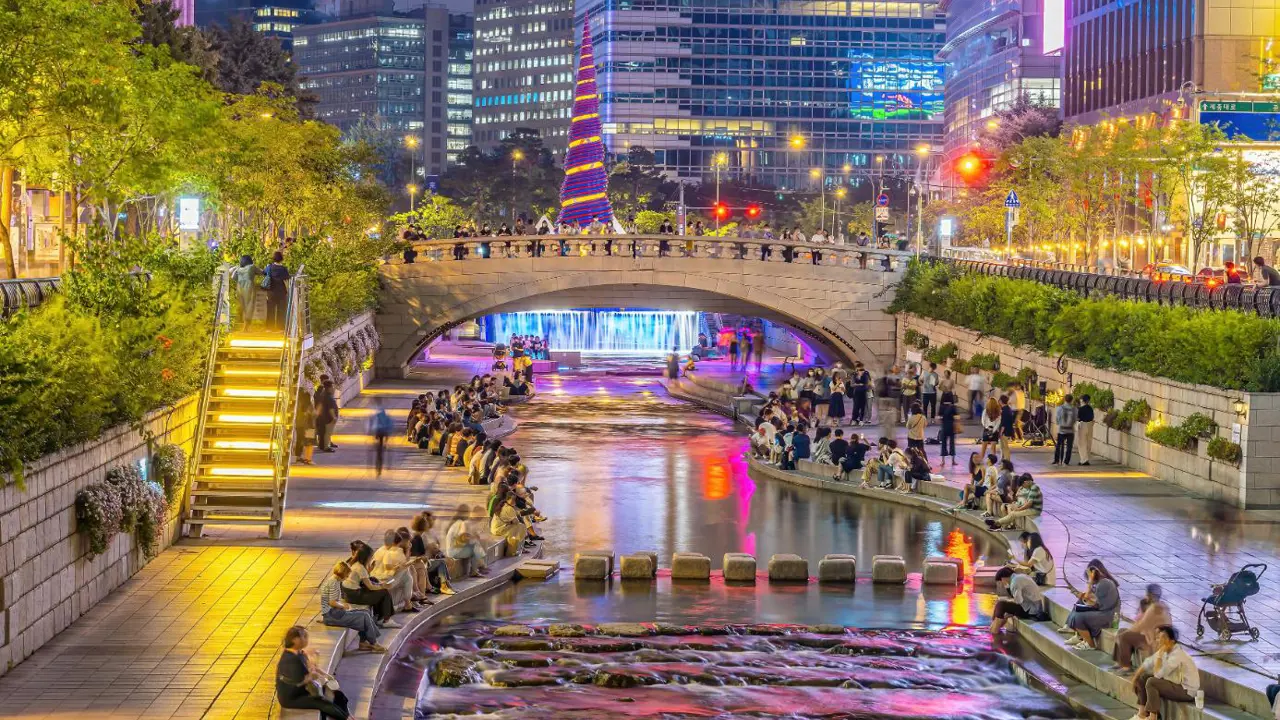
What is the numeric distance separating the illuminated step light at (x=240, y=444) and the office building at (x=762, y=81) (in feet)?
473

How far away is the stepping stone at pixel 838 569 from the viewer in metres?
26.1

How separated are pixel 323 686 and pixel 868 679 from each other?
23.7ft

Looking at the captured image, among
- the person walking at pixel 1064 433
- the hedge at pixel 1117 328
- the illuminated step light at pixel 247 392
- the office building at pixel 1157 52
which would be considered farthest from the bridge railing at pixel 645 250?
the illuminated step light at pixel 247 392

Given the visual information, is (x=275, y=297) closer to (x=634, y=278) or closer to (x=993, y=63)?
(x=634, y=278)

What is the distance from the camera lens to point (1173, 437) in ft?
111

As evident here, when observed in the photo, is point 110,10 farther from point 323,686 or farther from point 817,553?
point 323,686

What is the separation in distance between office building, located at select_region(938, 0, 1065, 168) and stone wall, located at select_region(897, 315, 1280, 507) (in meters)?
95.7

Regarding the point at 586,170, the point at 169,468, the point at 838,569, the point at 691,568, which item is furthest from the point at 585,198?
the point at 169,468

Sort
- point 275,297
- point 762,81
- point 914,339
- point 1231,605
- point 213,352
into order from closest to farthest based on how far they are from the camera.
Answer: point 1231,605
point 213,352
point 275,297
point 914,339
point 762,81

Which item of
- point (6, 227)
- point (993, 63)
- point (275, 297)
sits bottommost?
point (275, 297)

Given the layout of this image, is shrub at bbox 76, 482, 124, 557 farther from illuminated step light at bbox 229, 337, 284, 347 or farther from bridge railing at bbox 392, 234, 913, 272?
bridge railing at bbox 392, 234, 913, 272

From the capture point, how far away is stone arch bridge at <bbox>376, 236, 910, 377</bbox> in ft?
208

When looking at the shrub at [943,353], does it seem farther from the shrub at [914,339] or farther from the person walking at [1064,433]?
the person walking at [1064,433]

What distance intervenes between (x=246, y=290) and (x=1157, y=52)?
69.9 metres
